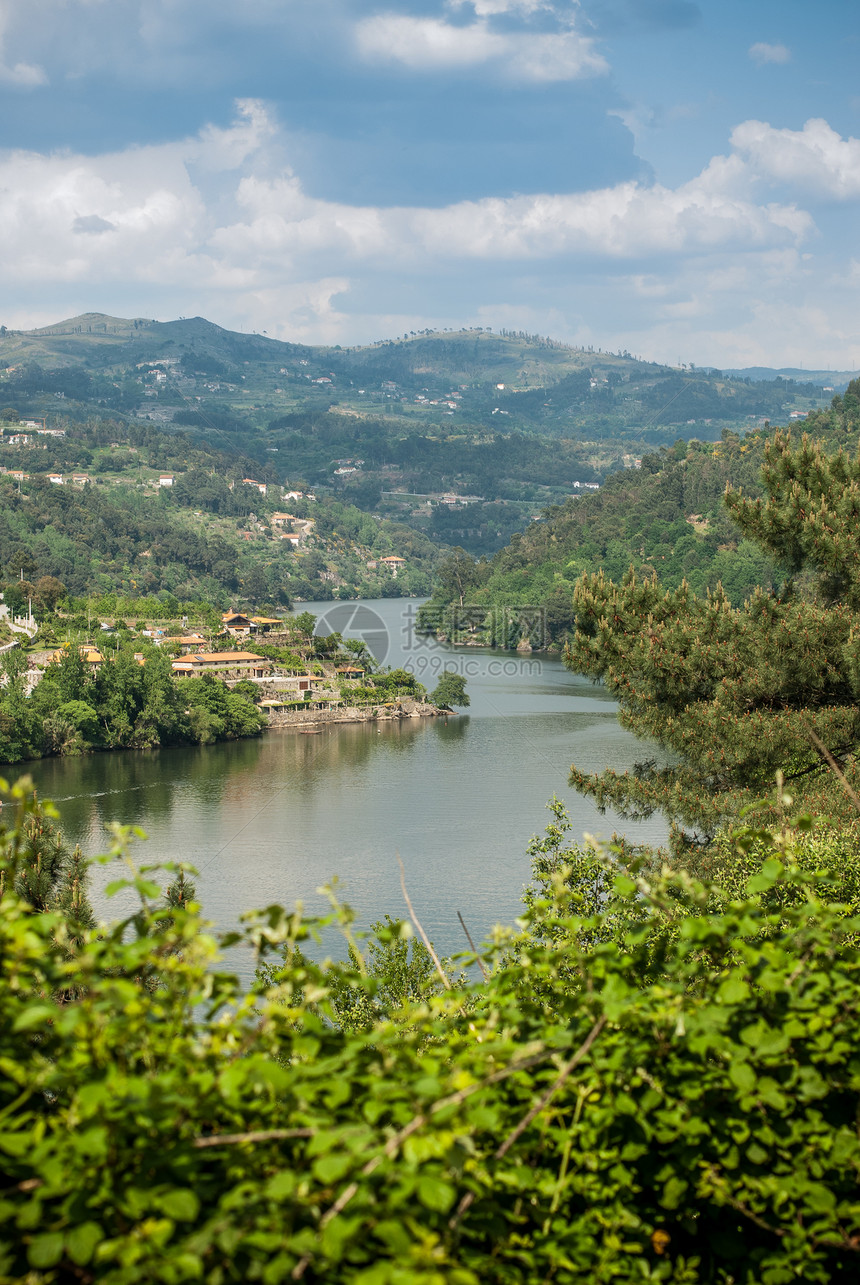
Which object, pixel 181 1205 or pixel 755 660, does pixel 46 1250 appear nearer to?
pixel 181 1205

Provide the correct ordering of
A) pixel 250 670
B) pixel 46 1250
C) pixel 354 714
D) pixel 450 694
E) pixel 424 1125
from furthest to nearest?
pixel 250 670 < pixel 354 714 < pixel 450 694 < pixel 424 1125 < pixel 46 1250

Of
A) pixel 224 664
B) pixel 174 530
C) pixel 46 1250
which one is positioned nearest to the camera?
pixel 46 1250

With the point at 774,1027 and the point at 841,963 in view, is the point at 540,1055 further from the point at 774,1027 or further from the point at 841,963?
the point at 841,963

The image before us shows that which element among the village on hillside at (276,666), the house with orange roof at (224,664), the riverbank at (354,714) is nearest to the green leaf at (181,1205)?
the village on hillside at (276,666)

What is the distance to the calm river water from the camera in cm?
1223

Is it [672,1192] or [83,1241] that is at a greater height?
[83,1241]

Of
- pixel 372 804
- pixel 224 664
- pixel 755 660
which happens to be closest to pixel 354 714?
pixel 224 664

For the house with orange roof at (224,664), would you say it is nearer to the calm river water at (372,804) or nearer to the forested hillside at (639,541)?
the calm river water at (372,804)

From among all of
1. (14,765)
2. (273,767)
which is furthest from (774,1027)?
(14,765)

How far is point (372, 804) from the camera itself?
17.3 m

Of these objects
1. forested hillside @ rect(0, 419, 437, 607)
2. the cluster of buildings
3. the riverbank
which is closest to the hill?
forested hillside @ rect(0, 419, 437, 607)

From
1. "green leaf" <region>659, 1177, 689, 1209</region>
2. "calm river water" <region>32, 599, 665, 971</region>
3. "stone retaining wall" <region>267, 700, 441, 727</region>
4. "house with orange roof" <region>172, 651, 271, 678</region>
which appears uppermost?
"green leaf" <region>659, 1177, 689, 1209</region>

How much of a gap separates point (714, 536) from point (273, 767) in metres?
26.7

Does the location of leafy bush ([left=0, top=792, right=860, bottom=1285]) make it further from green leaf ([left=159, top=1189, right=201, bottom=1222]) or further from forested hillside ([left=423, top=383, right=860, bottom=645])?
forested hillside ([left=423, top=383, right=860, bottom=645])
